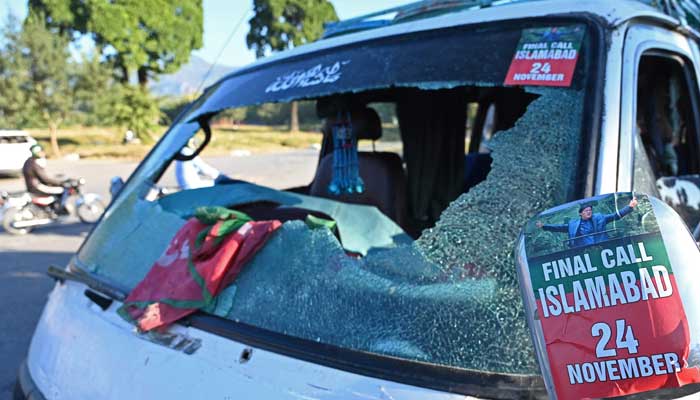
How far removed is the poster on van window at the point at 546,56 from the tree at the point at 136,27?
107 ft

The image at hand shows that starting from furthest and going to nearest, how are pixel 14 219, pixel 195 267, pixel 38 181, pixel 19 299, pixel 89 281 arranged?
pixel 38 181 < pixel 14 219 < pixel 19 299 < pixel 89 281 < pixel 195 267

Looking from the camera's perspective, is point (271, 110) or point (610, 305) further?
point (271, 110)

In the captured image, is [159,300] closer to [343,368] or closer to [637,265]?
[343,368]

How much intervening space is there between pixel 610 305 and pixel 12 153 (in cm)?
2172

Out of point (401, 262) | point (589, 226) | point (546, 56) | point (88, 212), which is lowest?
point (88, 212)

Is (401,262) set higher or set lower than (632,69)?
lower

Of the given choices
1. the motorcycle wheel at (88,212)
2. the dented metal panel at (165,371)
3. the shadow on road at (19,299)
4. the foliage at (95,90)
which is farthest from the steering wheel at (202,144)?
the foliage at (95,90)

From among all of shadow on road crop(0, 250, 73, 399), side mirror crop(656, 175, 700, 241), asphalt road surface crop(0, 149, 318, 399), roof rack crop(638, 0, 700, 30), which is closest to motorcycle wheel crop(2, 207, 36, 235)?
asphalt road surface crop(0, 149, 318, 399)

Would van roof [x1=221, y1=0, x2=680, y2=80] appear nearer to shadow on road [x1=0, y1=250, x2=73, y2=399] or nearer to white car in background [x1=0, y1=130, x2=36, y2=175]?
shadow on road [x1=0, y1=250, x2=73, y2=399]

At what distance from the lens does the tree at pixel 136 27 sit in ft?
100

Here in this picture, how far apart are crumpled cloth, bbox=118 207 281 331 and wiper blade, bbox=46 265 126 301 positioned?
0.33 ft

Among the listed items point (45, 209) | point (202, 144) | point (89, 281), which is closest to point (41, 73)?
point (45, 209)

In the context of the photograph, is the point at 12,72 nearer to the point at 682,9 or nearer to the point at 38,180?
the point at 38,180

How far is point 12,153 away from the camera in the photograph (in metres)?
19.3
